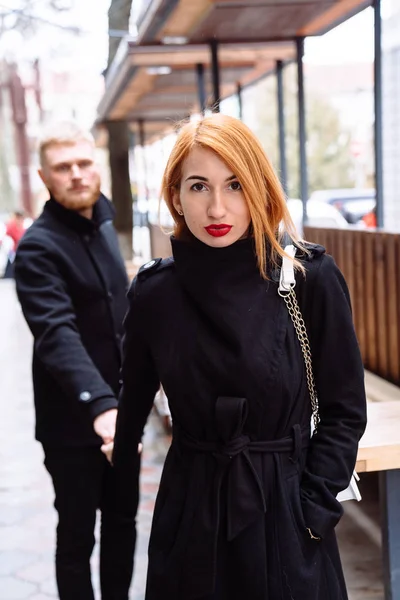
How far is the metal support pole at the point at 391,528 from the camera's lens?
107 inches

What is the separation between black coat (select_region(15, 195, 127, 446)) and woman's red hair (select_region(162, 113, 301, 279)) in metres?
1.01

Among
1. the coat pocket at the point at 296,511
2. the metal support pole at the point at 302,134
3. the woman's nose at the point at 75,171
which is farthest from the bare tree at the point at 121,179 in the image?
the coat pocket at the point at 296,511

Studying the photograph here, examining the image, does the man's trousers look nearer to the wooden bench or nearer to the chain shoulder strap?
the wooden bench

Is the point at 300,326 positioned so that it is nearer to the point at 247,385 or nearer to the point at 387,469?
the point at 247,385

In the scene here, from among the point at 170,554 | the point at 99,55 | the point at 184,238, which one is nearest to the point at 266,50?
the point at 184,238

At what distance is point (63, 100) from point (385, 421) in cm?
4822

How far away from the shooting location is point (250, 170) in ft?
5.64

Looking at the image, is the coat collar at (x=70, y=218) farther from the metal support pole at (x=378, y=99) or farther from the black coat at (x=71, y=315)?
the metal support pole at (x=378, y=99)

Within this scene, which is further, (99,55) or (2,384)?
(99,55)

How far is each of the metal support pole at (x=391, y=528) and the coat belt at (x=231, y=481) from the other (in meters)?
1.05

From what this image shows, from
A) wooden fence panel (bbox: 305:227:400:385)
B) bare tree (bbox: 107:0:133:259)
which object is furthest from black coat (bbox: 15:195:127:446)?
bare tree (bbox: 107:0:133:259)

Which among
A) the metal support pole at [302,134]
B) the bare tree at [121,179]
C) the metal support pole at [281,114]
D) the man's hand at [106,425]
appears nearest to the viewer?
the man's hand at [106,425]

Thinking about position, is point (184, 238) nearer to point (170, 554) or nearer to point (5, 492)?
point (170, 554)

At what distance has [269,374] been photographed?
173 cm
